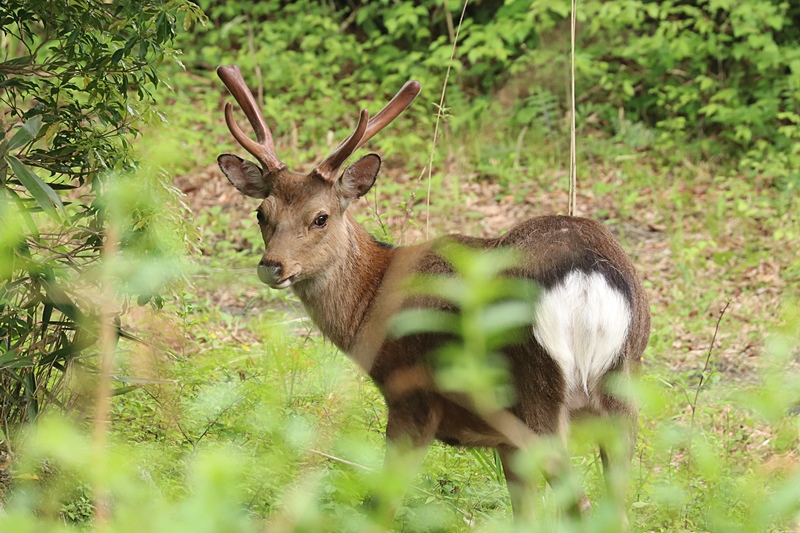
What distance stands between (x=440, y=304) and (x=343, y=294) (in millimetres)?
699

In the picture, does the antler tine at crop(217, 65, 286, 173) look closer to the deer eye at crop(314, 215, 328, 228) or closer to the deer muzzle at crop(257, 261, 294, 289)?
the deer eye at crop(314, 215, 328, 228)

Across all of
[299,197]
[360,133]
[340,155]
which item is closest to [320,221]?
[299,197]

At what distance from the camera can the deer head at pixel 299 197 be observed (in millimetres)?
4109

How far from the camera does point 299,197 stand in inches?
168

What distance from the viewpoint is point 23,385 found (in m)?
3.62

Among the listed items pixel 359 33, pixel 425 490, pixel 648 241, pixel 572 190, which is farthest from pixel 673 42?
pixel 425 490

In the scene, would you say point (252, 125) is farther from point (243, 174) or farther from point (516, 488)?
point (516, 488)

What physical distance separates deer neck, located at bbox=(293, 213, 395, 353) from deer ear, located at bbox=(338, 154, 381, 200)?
207mm

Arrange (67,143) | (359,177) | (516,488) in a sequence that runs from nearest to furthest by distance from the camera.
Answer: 1. (67,143)
2. (516,488)
3. (359,177)

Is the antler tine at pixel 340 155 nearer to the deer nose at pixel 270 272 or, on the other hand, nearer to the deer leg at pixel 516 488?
the deer nose at pixel 270 272

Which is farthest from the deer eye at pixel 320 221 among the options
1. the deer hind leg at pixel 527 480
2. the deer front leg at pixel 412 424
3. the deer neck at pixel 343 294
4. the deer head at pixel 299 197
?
the deer hind leg at pixel 527 480

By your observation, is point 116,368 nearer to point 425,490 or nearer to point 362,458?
point 425,490

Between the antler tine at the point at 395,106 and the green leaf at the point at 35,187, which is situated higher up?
the green leaf at the point at 35,187

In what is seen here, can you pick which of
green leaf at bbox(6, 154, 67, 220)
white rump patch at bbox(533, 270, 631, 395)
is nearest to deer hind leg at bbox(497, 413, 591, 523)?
white rump patch at bbox(533, 270, 631, 395)
